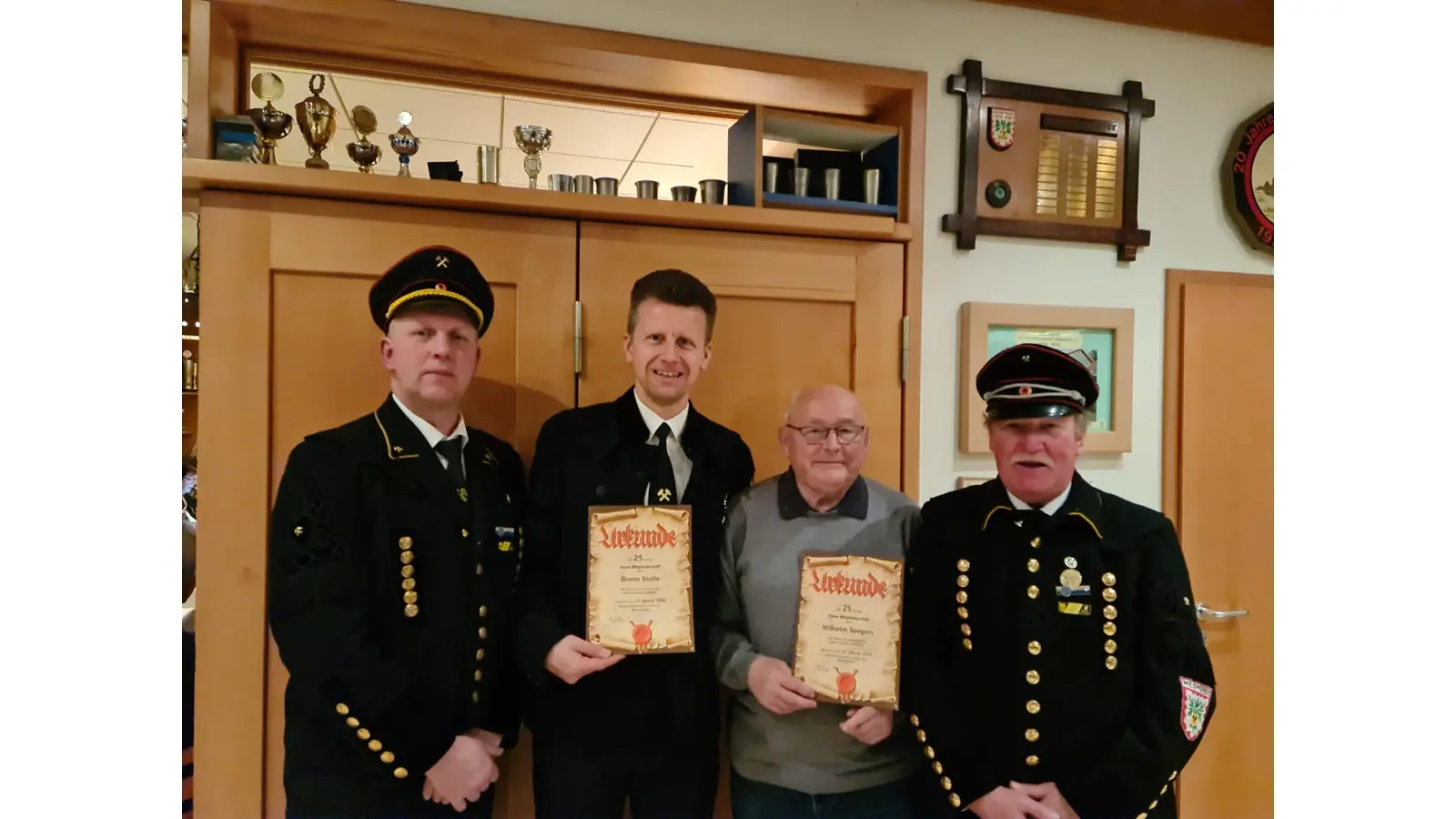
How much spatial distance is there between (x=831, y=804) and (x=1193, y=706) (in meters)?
0.50

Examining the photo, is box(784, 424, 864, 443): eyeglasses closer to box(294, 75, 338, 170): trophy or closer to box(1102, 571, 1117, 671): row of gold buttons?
box(1102, 571, 1117, 671): row of gold buttons

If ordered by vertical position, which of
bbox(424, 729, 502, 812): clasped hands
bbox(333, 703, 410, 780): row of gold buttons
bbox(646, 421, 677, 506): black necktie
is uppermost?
bbox(646, 421, 677, 506): black necktie

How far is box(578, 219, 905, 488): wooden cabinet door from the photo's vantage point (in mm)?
1263

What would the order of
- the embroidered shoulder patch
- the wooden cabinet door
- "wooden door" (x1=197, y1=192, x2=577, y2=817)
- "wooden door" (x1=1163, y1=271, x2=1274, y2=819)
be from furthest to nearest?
"wooden door" (x1=1163, y1=271, x2=1274, y2=819), the wooden cabinet door, "wooden door" (x1=197, y1=192, x2=577, y2=817), the embroidered shoulder patch

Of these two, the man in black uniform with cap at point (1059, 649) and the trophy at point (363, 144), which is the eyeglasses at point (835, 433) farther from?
the trophy at point (363, 144)

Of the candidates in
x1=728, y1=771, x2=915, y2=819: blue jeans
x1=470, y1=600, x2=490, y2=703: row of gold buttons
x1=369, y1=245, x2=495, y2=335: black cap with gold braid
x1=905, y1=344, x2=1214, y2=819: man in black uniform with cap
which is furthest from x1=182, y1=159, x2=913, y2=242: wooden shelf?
x1=728, y1=771, x2=915, y2=819: blue jeans

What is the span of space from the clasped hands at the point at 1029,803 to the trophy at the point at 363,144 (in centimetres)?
132

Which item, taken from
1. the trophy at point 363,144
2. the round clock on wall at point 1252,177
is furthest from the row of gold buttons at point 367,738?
the round clock on wall at point 1252,177

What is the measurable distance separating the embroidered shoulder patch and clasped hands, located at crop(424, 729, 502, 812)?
95cm

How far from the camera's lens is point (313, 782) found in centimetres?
100

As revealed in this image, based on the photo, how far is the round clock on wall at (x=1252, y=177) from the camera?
144cm
